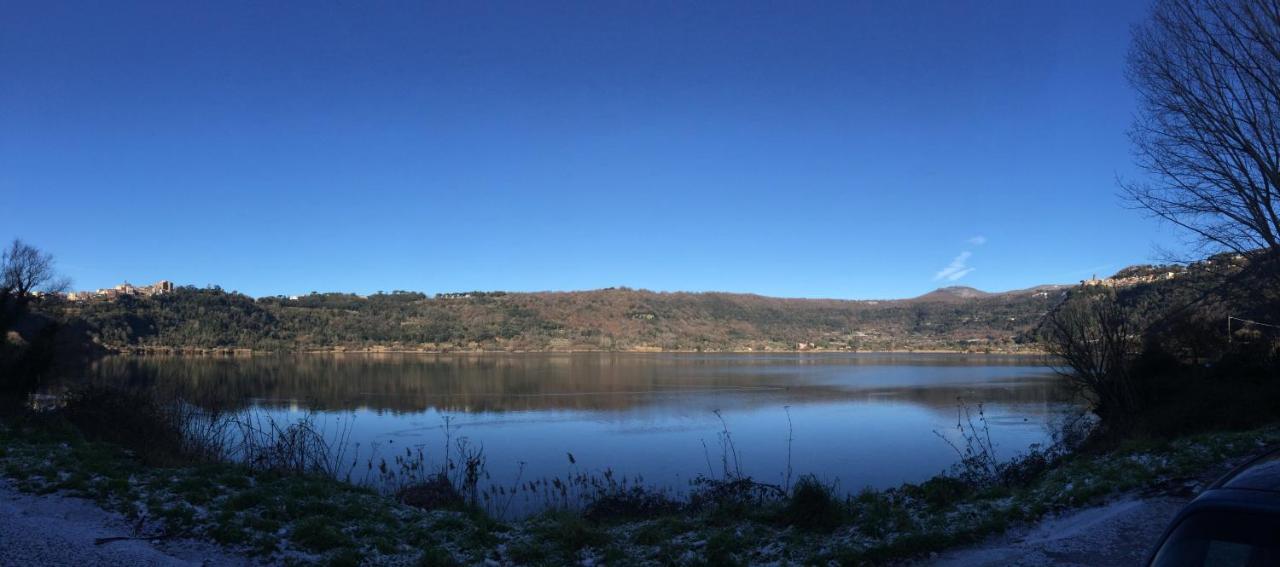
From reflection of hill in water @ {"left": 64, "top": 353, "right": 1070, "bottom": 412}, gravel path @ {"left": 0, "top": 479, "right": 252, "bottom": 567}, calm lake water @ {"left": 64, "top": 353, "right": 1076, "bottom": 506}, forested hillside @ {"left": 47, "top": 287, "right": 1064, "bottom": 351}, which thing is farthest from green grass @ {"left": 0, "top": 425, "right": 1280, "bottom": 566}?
forested hillside @ {"left": 47, "top": 287, "right": 1064, "bottom": 351}

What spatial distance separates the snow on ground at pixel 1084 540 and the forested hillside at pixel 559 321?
294ft

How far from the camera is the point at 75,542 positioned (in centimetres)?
584

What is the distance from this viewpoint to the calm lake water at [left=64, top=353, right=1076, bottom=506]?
661 inches

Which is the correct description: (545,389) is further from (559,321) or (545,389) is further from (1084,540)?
(559,321)

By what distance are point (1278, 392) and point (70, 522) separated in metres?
16.9

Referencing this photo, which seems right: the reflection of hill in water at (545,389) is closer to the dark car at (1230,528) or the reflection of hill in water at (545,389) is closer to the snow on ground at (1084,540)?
the snow on ground at (1084,540)

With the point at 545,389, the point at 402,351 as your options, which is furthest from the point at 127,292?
the point at 545,389

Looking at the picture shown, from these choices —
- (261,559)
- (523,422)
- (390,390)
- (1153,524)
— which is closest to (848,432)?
(523,422)

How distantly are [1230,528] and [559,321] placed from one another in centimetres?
13730

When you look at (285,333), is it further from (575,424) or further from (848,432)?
(848,432)

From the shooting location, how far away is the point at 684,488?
13.5m

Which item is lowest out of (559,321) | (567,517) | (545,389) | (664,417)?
(664,417)

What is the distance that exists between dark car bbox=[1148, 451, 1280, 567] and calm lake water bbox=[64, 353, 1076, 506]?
12.0 meters

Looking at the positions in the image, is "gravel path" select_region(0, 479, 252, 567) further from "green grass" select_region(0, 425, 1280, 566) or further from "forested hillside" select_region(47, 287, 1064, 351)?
"forested hillside" select_region(47, 287, 1064, 351)
